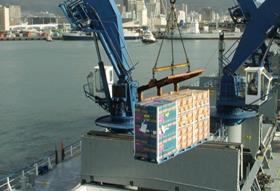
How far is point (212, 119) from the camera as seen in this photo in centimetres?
2212

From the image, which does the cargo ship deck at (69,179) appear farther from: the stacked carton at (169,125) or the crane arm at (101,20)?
the crane arm at (101,20)

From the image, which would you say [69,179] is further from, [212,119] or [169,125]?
[212,119]

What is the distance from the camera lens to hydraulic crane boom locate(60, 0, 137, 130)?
19.0 m

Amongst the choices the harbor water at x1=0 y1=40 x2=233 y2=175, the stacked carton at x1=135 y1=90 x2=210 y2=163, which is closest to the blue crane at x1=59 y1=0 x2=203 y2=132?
the stacked carton at x1=135 y1=90 x2=210 y2=163

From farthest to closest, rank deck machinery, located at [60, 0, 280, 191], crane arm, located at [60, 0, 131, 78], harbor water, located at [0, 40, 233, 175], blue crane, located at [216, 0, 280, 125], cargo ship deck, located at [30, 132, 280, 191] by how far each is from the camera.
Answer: harbor water, located at [0, 40, 233, 175], blue crane, located at [216, 0, 280, 125], crane arm, located at [60, 0, 131, 78], cargo ship deck, located at [30, 132, 280, 191], deck machinery, located at [60, 0, 280, 191]

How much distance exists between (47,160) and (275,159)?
31.4 feet

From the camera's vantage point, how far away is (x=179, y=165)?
39.8 feet

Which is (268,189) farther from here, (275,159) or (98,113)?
(98,113)

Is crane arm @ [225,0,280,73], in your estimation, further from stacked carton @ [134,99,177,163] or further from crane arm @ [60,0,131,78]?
stacked carton @ [134,99,177,163]

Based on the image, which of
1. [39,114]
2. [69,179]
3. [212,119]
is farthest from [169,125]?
[39,114]

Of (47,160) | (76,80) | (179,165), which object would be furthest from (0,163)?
(76,80)

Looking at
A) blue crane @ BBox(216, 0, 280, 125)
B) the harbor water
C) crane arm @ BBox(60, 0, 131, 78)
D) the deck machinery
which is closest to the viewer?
the deck machinery

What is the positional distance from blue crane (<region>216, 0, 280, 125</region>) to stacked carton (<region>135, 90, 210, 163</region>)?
25.3 ft

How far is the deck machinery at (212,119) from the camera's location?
11945mm
